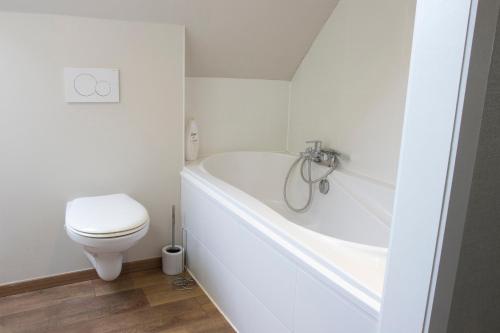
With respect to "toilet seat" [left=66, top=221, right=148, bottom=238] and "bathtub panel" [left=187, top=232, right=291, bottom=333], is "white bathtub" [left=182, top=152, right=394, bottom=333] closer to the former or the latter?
"bathtub panel" [left=187, top=232, right=291, bottom=333]

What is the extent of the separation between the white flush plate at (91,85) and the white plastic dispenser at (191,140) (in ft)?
1.64

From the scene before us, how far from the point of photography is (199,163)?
99.5 inches

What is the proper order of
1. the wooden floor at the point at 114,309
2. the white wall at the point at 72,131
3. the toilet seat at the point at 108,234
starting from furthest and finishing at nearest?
the white wall at the point at 72,131 < the wooden floor at the point at 114,309 < the toilet seat at the point at 108,234

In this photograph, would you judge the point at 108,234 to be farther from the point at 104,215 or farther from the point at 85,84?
the point at 85,84

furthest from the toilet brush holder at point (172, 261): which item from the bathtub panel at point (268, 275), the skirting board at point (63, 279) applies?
the bathtub panel at point (268, 275)

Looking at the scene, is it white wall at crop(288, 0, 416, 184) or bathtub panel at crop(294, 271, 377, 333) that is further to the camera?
white wall at crop(288, 0, 416, 184)

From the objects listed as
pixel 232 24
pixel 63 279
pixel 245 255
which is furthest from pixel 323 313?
pixel 232 24

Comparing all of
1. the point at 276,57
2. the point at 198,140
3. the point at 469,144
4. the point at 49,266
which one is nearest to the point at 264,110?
the point at 276,57

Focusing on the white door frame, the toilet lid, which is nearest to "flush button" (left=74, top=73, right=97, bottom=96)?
the toilet lid

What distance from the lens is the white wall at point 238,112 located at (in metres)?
2.73

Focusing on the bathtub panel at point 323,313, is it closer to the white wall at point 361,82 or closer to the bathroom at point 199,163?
the bathroom at point 199,163

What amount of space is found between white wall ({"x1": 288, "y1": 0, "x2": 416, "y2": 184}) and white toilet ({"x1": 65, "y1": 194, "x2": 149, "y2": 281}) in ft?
4.30

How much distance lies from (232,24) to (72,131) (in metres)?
1.13

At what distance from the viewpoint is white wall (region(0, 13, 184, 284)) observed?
79.7 inches
